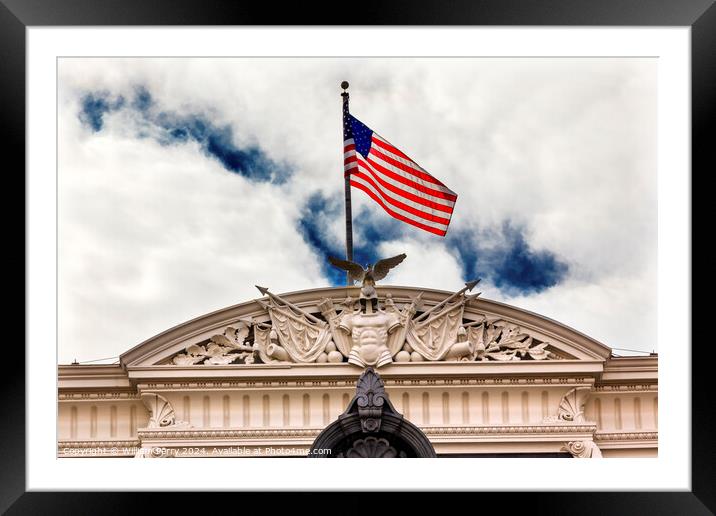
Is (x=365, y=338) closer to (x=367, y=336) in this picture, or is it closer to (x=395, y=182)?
(x=367, y=336)

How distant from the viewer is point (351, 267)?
61.7ft

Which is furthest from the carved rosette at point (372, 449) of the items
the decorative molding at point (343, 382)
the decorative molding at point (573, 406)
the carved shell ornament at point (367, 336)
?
the decorative molding at point (573, 406)

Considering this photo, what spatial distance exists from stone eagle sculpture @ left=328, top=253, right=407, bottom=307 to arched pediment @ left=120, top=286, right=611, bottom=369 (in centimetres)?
14

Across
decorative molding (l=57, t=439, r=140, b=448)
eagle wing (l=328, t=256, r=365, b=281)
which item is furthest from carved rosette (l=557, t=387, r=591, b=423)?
decorative molding (l=57, t=439, r=140, b=448)

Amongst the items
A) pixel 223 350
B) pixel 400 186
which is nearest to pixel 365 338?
pixel 223 350

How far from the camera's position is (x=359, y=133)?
19297mm

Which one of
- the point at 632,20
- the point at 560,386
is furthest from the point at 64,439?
the point at 632,20

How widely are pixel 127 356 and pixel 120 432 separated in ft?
3.30

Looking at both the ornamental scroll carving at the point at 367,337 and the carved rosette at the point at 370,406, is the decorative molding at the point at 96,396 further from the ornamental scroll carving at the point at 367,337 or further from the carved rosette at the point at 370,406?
the carved rosette at the point at 370,406

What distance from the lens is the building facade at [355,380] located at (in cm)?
1828

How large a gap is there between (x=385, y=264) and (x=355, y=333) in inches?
39.1

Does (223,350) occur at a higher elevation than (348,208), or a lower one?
lower
